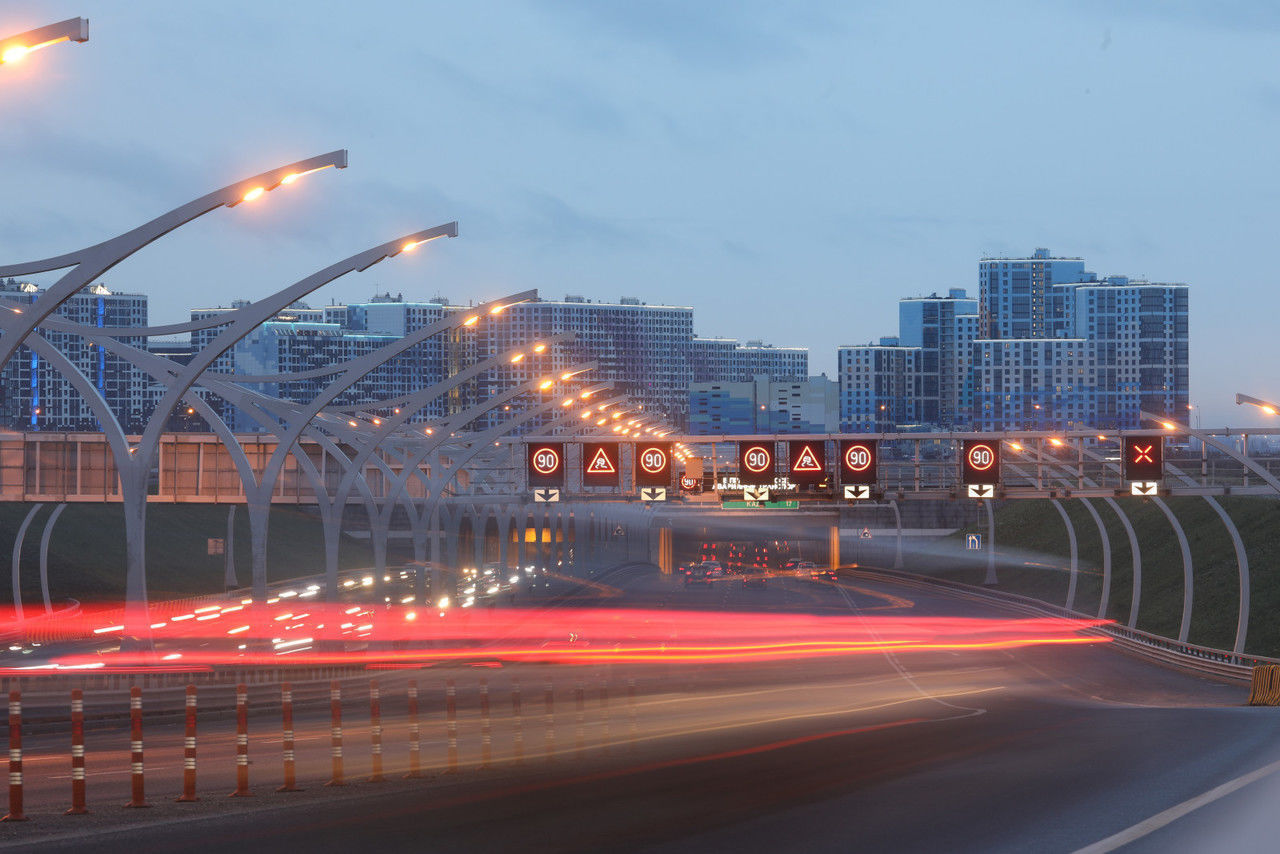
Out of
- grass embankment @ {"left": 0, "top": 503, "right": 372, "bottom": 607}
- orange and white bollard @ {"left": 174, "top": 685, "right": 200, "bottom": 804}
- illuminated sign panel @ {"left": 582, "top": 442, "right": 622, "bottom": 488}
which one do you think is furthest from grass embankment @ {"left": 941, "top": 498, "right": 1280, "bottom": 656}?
grass embankment @ {"left": 0, "top": 503, "right": 372, "bottom": 607}

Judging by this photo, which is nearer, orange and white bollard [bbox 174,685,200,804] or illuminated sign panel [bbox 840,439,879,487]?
orange and white bollard [bbox 174,685,200,804]

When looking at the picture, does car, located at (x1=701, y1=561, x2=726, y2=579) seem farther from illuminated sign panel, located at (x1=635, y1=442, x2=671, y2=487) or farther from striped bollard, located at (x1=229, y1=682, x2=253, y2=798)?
striped bollard, located at (x1=229, y1=682, x2=253, y2=798)

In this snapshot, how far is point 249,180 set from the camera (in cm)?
2384

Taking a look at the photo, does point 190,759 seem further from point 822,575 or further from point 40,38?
point 822,575

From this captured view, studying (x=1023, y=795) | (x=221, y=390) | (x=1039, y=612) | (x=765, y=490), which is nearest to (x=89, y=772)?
(x=1023, y=795)

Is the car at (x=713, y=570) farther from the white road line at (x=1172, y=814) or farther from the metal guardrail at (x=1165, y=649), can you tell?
the white road line at (x=1172, y=814)

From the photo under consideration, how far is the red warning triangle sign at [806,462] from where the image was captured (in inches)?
2114

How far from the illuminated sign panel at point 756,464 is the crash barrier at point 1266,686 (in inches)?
762

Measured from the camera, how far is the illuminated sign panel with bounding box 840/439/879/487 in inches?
2101

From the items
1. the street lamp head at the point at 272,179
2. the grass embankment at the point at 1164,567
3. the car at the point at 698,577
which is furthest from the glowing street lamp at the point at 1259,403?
the car at the point at 698,577

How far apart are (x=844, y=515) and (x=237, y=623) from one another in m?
74.0

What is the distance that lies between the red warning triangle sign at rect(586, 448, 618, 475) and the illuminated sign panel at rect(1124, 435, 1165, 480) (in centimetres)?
1749

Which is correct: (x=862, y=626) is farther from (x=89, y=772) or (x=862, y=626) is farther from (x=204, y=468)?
(x=89, y=772)

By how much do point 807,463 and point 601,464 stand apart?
760 cm
